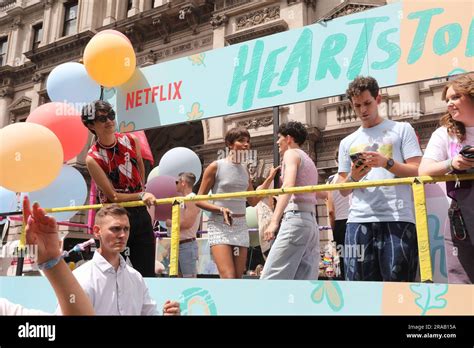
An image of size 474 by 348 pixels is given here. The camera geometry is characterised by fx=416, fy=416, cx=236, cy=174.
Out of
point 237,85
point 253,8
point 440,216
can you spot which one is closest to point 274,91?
point 237,85

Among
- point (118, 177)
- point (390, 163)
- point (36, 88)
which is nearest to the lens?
point (390, 163)

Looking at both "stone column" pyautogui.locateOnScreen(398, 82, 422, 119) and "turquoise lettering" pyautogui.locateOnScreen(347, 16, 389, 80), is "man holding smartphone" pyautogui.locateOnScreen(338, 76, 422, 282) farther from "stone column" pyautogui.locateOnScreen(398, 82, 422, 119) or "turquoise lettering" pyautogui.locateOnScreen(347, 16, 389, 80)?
"stone column" pyautogui.locateOnScreen(398, 82, 422, 119)

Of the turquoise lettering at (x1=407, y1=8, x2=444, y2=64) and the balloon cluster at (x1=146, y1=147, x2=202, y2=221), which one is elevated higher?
the turquoise lettering at (x1=407, y1=8, x2=444, y2=64)

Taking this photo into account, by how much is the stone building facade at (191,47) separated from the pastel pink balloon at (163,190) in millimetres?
7032

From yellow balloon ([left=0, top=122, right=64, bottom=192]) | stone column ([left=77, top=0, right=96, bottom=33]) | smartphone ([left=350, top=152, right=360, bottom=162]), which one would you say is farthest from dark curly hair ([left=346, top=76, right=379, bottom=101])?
stone column ([left=77, top=0, right=96, bottom=33])

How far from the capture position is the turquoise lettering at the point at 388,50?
13.5ft

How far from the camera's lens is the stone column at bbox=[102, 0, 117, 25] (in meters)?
21.1

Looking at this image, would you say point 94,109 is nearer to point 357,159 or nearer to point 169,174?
point 357,159

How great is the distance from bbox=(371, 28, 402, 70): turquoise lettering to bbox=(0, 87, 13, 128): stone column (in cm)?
2434

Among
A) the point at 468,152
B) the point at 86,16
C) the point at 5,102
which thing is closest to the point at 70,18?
the point at 86,16

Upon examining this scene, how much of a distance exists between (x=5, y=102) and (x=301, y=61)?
24.1 meters

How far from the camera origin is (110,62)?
21.2 feet

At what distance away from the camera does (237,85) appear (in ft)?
16.9

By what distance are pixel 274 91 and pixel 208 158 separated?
1059 centimetres
